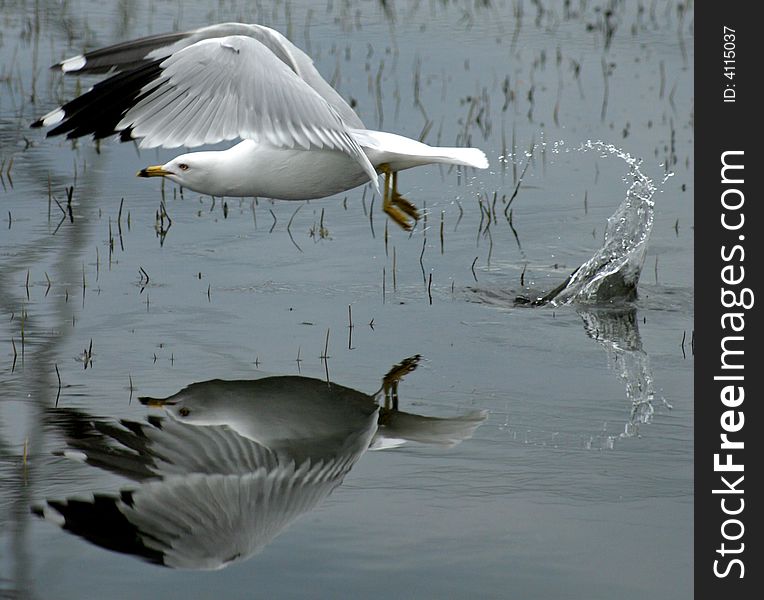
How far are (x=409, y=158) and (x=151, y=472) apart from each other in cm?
249

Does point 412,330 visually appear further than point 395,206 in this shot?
No

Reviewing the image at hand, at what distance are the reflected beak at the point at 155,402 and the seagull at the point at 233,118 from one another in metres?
1.21

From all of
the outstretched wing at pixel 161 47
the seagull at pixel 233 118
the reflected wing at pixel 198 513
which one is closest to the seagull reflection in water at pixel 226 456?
the reflected wing at pixel 198 513

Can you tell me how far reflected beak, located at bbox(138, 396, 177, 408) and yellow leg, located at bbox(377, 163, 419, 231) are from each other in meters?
2.00

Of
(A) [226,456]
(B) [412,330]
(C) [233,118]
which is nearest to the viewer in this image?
(A) [226,456]

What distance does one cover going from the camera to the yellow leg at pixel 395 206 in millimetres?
7078

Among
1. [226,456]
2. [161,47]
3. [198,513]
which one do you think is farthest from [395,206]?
[198,513]

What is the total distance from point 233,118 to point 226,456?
1839mm

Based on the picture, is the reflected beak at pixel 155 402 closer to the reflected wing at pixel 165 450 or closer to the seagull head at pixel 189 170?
the reflected wing at pixel 165 450

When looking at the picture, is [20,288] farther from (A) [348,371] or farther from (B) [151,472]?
(B) [151,472]

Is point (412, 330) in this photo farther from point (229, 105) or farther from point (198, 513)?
point (198, 513)

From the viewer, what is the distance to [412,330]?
21.6 feet
